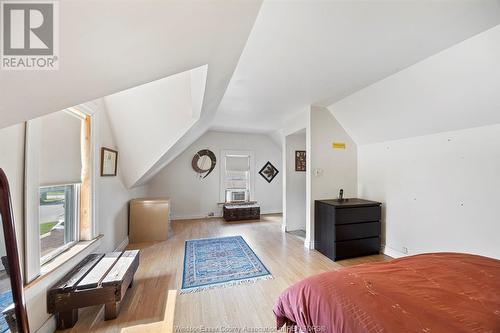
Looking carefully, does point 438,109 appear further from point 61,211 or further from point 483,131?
point 61,211

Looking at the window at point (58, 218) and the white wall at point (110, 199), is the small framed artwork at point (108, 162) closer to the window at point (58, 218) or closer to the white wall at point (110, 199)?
the white wall at point (110, 199)

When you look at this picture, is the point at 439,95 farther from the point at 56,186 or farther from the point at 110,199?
the point at 110,199

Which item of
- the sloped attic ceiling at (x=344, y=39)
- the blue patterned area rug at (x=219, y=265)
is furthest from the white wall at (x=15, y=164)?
the sloped attic ceiling at (x=344, y=39)

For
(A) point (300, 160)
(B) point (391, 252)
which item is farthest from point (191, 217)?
(B) point (391, 252)

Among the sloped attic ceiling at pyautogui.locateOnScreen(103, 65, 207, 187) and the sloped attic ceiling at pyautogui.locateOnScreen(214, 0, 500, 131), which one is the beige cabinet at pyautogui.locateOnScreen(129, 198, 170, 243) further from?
the sloped attic ceiling at pyautogui.locateOnScreen(214, 0, 500, 131)

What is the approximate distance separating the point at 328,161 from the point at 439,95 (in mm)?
1593

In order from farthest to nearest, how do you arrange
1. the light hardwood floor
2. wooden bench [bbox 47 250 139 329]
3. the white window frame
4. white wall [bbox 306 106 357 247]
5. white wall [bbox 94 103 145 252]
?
the white window frame, white wall [bbox 306 106 357 247], white wall [bbox 94 103 145 252], the light hardwood floor, wooden bench [bbox 47 250 139 329]

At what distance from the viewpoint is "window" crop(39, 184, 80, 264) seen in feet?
5.39

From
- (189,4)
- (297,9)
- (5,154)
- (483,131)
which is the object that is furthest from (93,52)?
(483,131)

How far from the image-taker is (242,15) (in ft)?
3.21

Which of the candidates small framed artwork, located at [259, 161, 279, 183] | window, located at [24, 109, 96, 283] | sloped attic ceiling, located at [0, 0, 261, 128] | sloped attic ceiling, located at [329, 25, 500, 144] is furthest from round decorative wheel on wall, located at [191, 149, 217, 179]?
sloped attic ceiling, located at [0, 0, 261, 128]

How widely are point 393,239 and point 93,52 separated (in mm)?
3857

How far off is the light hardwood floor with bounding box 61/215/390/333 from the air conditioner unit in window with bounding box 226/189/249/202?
7.14ft

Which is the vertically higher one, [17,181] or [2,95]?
[2,95]
